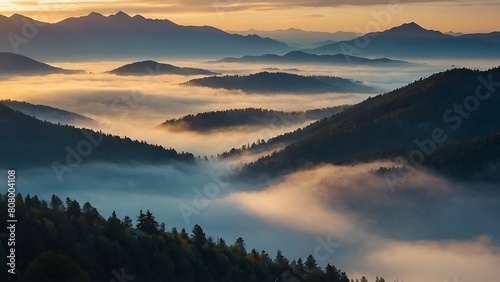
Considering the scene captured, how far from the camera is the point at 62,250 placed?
104m

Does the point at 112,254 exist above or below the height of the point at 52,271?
above

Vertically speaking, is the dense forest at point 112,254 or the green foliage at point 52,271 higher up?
the dense forest at point 112,254

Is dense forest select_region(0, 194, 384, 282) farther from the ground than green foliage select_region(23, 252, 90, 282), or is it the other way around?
dense forest select_region(0, 194, 384, 282)

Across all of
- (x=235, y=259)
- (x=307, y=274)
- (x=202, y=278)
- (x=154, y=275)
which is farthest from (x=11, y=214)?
(x=307, y=274)

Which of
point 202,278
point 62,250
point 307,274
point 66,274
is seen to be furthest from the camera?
point 307,274

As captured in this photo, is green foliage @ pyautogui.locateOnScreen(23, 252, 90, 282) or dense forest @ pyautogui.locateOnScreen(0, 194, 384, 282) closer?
green foliage @ pyautogui.locateOnScreen(23, 252, 90, 282)

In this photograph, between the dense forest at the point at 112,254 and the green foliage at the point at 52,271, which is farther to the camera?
the dense forest at the point at 112,254

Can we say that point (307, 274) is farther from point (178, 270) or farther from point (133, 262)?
point (133, 262)

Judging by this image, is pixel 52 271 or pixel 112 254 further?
pixel 112 254

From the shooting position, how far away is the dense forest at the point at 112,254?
89.6 m

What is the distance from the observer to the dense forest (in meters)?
89.6

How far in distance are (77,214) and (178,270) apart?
21332mm

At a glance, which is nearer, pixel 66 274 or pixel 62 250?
pixel 66 274

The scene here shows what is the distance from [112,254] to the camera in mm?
109812
